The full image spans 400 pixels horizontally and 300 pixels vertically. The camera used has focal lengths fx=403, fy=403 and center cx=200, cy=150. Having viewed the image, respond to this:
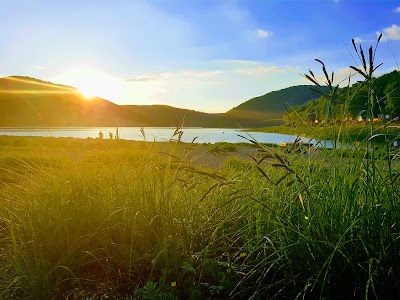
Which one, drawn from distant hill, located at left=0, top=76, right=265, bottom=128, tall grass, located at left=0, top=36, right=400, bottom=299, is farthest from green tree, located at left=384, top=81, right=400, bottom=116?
distant hill, located at left=0, top=76, right=265, bottom=128

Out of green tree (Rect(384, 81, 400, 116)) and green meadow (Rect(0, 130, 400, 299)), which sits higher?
green tree (Rect(384, 81, 400, 116))

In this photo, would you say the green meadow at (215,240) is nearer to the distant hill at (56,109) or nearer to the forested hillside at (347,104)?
the forested hillside at (347,104)

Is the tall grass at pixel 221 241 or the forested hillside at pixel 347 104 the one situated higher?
the forested hillside at pixel 347 104

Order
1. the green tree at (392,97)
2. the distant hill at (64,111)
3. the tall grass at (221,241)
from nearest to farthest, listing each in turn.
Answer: the tall grass at (221,241)
the green tree at (392,97)
the distant hill at (64,111)

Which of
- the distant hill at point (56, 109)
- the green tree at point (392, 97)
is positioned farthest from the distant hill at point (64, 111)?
the green tree at point (392, 97)

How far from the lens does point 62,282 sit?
2.57m

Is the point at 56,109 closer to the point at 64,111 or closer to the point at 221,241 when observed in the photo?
the point at 64,111

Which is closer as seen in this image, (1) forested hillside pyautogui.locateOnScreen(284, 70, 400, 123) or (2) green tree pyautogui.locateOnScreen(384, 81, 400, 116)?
(1) forested hillside pyautogui.locateOnScreen(284, 70, 400, 123)

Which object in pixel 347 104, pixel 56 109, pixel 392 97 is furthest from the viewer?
pixel 56 109

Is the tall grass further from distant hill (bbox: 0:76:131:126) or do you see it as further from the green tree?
distant hill (bbox: 0:76:131:126)

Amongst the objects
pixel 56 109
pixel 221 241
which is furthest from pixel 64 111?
pixel 221 241

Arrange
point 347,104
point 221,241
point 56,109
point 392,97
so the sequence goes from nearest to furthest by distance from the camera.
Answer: point 347,104 < point 392,97 < point 221,241 < point 56,109

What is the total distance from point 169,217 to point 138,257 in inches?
12.7

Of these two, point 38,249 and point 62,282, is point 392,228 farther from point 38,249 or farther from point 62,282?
point 38,249
